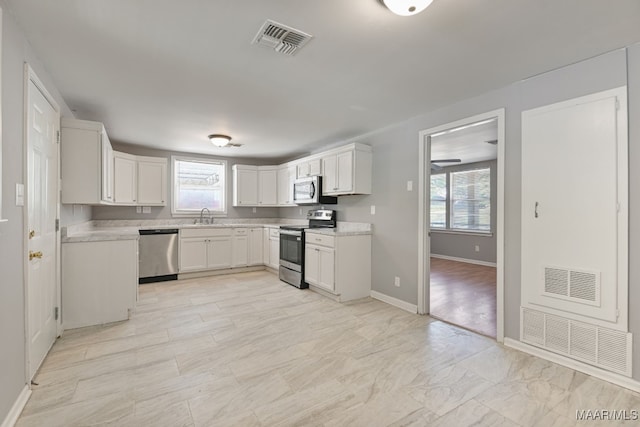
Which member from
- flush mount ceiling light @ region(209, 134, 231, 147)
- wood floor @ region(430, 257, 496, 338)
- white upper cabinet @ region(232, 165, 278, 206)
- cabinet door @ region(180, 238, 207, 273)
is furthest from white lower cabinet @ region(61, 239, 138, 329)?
wood floor @ region(430, 257, 496, 338)

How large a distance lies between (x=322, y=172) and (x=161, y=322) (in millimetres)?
2958

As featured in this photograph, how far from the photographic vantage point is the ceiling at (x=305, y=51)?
1724mm

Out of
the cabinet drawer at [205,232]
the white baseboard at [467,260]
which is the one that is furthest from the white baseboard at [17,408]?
the white baseboard at [467,260]

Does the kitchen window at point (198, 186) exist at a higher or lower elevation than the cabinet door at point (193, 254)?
higher

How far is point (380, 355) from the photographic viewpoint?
8.16 feet

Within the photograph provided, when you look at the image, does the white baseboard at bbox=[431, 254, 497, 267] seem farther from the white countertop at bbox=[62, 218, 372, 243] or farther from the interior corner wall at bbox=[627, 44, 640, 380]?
the interior corner wall at bbox=[627, 44, 640, 380]

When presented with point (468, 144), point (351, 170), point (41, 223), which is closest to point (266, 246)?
point (351, 170)

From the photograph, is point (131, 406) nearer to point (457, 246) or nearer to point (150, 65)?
point (150, 65)

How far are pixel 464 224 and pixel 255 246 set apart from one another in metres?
4.95

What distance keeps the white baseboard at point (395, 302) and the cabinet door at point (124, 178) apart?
13.4 feet

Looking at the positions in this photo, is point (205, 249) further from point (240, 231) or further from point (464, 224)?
point (464, 224)

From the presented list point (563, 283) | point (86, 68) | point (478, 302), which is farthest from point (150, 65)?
point (478, 302)

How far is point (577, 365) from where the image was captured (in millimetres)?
2271

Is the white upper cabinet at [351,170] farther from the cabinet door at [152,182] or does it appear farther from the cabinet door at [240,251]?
the cabinet door at [152,182]
